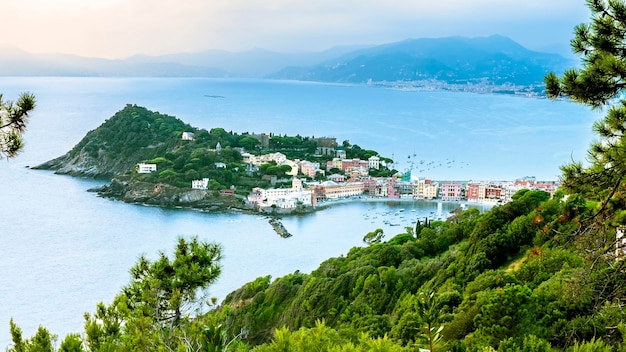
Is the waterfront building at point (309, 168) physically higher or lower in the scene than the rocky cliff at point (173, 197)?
higher

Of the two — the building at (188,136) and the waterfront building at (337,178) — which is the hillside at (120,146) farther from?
the waterfront building at (337,178)

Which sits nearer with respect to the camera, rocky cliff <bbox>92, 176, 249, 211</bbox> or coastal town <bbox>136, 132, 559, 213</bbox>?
coastal town <bbox>136, 132, 559, 213</bbox>

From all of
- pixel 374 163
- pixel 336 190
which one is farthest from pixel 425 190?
pixel 374 163

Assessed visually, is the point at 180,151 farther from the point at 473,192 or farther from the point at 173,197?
the point at 473,192

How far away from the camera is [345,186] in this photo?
23.5 m

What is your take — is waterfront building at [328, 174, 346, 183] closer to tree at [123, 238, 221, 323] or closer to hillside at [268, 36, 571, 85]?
tree at [123, 238, 221, 323]

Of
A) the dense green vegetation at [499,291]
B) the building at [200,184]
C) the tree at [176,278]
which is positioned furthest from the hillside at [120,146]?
the tree at [176,278]

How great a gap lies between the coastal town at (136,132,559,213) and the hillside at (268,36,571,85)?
5633 cm

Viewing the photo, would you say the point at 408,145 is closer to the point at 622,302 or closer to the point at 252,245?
the point at 252,245

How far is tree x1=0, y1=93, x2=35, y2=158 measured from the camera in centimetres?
214

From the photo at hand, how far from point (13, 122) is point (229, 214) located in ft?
62.2

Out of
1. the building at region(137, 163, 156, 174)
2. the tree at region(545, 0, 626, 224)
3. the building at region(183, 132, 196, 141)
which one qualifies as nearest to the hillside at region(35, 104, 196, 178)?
the building at region(183, 132, 196, 141)

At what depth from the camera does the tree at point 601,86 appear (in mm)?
2223

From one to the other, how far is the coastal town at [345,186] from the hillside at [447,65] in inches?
2218
